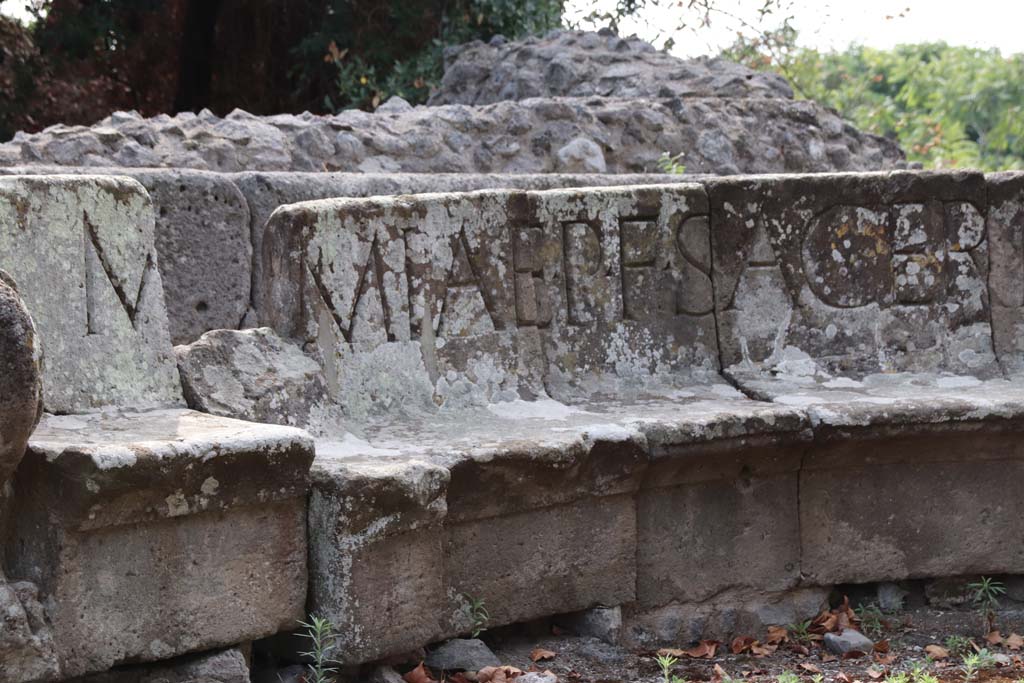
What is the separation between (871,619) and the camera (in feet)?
13.1

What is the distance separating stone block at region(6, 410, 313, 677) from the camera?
2650mm

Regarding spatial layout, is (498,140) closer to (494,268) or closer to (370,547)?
(494,268)

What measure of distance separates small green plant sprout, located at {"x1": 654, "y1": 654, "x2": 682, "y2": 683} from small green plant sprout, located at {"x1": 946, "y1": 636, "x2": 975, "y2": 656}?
80 cm

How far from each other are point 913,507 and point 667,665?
110cm

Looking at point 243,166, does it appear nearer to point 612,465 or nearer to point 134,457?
point 612,465

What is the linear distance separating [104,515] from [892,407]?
2.22 m

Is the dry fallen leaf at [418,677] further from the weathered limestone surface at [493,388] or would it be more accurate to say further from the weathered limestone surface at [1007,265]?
the weathered limestone surface at [1007,265]

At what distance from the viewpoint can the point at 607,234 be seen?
13.7 ft

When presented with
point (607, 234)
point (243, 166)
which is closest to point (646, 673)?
point (607, 234)

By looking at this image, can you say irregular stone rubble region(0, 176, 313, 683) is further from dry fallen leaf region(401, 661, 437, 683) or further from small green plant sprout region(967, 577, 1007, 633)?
small green plant sprout region(967, 577, 1007, 633)

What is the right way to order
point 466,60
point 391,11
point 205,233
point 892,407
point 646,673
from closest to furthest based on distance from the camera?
1. point 646,673
2. point 892,407
3. point 205,233
4. point 466,60
5. point 391,11

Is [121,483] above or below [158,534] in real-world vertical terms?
above

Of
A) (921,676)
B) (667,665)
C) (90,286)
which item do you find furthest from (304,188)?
(921,676)

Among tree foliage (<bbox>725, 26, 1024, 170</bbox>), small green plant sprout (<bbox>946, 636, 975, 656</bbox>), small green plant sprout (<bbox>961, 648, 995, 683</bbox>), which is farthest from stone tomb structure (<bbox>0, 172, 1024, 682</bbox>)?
tree foliage (<bbox>725, 26, 1024, 170</bbox>)
